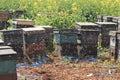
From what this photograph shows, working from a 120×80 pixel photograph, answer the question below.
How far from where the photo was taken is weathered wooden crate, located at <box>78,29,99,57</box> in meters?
9.24

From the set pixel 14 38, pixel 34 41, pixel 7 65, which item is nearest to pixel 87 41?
pixel 34 41

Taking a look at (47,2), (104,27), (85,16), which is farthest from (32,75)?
(47,2)

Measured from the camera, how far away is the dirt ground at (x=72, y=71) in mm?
7145

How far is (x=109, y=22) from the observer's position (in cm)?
1059

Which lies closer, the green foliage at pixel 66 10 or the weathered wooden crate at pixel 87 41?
the weathered wooden crate at pixel 87 41

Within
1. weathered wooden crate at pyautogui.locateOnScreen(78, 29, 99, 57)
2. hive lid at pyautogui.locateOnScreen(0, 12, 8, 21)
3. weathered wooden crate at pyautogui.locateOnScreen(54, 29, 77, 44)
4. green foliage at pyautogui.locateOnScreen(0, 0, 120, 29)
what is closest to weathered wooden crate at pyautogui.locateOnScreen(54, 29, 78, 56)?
weathered wooden crate at pyautogui.locateOnScreen(54, 29, 77, 44)

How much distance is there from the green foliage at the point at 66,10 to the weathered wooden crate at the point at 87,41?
5.59 ft

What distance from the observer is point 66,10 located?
12758mm

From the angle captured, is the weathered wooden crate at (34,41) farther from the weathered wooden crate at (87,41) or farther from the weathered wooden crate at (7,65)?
the weathered wooden crate at (7,65)

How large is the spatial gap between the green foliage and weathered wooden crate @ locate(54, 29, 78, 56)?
5.81 feet

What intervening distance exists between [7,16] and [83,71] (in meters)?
5.71

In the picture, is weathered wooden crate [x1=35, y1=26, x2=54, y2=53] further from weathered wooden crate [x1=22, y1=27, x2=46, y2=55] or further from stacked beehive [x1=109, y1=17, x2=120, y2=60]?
stacked beehive [x1=109, y1=17, x2=120, y2=60]

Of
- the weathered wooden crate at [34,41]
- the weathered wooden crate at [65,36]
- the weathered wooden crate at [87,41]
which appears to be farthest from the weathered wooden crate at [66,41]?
the weathered wooden crate at [34,41]

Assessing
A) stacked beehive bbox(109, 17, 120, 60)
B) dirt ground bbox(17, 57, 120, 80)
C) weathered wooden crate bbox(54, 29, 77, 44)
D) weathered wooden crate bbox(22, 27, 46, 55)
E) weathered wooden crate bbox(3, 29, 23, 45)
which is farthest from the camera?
weathered wooden crate bbox(54, 29, 77, 44)
